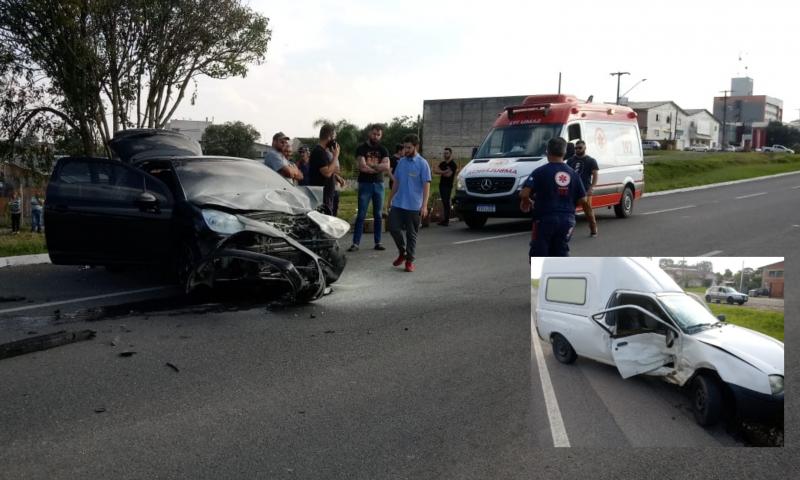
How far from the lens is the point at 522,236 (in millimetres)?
14531

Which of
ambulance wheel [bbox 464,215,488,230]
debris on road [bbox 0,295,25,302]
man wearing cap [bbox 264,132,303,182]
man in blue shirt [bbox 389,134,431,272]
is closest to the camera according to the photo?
debris on road [bbox 0,295,25,302]

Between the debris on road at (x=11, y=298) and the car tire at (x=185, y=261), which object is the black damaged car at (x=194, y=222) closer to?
the car tire at (x=185, y=261)

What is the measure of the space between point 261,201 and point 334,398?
4152mm

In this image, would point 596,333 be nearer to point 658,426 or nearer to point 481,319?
point 658,426

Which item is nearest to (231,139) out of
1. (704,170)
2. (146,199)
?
(704,170)

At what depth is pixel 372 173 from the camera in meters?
12.0

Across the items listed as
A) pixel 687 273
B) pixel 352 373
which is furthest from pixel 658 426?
pixel 352 373

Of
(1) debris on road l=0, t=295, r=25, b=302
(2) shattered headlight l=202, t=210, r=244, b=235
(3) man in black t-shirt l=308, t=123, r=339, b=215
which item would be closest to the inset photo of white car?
(2) shattered headlight l=202, t=210, r=244, b=235

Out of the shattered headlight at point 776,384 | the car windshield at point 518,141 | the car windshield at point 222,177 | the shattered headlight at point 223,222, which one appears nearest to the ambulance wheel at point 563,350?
the shattered headlight at point 776,384

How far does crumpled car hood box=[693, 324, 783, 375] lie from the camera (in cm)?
212

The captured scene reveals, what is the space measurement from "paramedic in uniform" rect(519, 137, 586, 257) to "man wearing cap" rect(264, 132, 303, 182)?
624 cm

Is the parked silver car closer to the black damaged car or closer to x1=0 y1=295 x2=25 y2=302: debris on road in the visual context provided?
the black damaged car

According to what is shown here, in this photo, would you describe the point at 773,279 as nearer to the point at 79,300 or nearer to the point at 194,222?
the point at 194,222

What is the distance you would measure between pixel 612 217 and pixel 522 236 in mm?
4866
